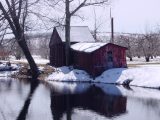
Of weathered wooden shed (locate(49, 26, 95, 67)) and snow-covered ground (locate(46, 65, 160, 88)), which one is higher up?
weathered wooden shed (locate(49, 26, 95, 67))

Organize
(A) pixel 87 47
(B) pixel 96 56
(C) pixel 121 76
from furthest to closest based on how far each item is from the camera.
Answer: (A) pixel 87 47, (B) pixel 96 56, (C) pixel 121 76

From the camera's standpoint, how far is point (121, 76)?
126 feet

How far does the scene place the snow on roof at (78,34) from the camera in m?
50.9

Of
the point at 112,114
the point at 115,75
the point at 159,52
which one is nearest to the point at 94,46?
the point at 115,75

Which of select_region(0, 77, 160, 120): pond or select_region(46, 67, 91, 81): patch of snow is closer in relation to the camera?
select_region(0, 77, 160, 120): pond

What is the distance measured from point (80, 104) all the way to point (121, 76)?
1442 centimetres

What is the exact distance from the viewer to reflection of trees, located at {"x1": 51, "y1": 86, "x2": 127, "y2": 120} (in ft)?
71.3

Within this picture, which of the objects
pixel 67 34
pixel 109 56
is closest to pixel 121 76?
pixel 109 56

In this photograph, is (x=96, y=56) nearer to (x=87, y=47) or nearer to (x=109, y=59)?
(x=109, y=59)

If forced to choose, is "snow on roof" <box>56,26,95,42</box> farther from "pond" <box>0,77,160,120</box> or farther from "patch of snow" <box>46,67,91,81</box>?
"pond" <box>0,77,160,120</box>

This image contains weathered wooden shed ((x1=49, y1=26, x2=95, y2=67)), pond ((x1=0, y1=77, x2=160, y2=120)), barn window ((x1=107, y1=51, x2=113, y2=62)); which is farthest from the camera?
weathered wooden shed ((x1=49, y1=26, x2=95, y2=67))

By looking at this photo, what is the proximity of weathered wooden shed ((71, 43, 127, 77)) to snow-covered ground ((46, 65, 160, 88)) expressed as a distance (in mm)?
1023

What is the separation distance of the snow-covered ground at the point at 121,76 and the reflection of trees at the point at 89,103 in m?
6.00

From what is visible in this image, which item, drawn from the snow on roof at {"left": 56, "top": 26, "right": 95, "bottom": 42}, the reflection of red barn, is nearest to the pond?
the reflection of red barn
